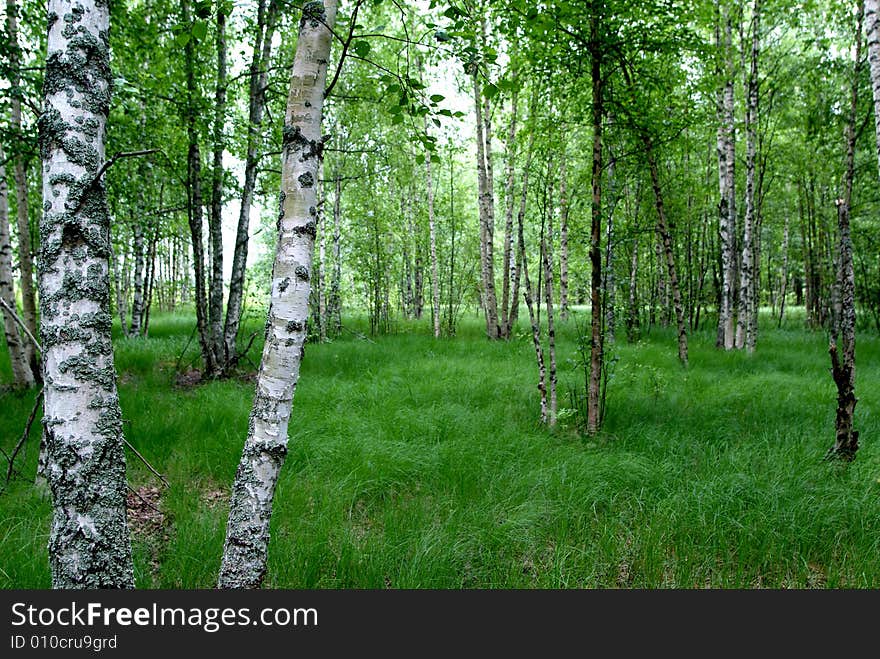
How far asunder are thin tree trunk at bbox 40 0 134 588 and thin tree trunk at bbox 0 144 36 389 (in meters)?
4.87

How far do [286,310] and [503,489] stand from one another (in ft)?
8.75

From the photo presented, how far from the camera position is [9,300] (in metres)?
5.99

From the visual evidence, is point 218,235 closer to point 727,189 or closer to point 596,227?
point 596,227

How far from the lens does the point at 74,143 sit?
6.89ft

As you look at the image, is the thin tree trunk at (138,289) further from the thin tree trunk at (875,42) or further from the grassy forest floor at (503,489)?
the thin tree trunk at (875,42)

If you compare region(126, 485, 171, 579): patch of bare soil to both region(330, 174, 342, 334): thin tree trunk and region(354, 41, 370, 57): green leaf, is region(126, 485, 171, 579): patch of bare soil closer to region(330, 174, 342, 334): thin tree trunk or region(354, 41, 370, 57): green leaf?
region(354, 41, 370, 57): green leaf

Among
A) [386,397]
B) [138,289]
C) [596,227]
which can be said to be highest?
[596,227]

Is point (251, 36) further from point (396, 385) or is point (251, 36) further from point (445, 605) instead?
point (445, 605)

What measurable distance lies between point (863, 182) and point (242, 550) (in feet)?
58.0

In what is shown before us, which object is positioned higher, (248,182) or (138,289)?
(248,182)

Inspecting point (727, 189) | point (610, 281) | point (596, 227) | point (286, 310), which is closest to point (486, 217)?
point (727, 189)

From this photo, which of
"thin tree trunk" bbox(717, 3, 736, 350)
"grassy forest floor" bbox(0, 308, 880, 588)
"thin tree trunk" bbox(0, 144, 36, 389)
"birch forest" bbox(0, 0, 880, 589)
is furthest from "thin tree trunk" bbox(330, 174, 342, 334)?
"thin tree trunk" bbox(717, 3, 736, 350)

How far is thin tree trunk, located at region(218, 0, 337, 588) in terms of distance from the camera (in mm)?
2260

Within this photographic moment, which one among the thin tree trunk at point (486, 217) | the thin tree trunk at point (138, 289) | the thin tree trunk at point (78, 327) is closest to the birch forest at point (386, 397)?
the thin tree trunk at point (78, 327)
